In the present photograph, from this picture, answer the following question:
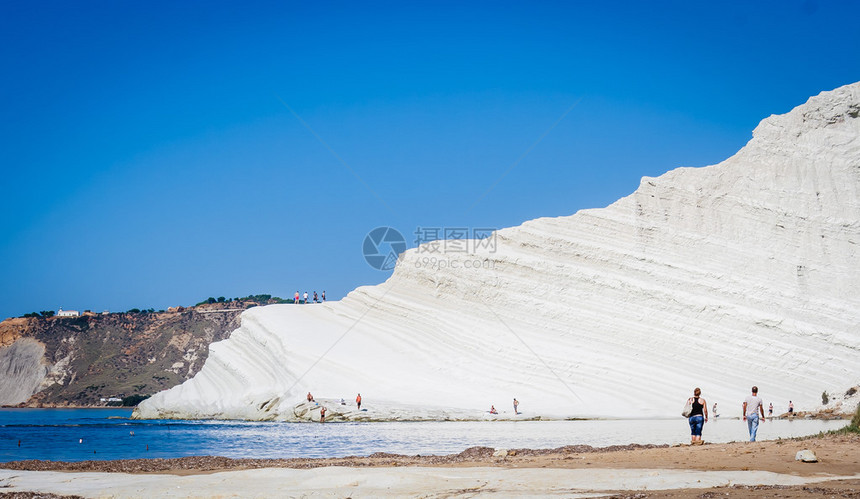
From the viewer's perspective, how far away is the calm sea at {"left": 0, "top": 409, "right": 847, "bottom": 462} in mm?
15516

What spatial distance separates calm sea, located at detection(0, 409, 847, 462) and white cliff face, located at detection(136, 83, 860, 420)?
10.7 ft

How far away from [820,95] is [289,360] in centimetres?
2836

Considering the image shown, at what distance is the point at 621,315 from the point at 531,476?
24102mm

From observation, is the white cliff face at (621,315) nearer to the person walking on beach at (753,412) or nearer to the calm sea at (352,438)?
the calm sea at (352,438)

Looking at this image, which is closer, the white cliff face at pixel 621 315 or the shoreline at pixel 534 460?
the shoreline at pixel 534 460

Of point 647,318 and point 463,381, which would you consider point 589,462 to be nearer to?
point 463,381

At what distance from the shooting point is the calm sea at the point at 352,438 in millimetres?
15516

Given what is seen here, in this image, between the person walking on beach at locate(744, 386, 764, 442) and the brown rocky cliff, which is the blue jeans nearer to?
the person walking on beach at locate(744, 386, 764, 442)

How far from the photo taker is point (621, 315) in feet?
103

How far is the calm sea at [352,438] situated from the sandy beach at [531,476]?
3.99 metres

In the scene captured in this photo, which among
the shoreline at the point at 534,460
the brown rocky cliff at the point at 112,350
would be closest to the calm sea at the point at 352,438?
the shoreline at the point at 534,460

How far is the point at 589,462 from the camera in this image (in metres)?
9.82

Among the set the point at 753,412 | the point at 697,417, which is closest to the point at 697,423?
the point at 697,417

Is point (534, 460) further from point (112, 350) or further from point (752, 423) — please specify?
point (112, 350)
